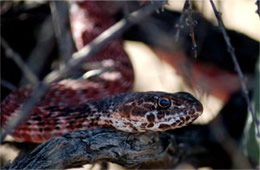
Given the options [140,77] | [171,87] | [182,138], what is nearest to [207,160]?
[182,138]

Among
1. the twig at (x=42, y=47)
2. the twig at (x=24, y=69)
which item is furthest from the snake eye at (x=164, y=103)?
the twig at (x=42, y=47)

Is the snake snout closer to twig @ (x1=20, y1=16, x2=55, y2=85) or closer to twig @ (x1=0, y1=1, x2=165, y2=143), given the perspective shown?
twig @ (x1=0, y1=1, x2=165, y2=143)

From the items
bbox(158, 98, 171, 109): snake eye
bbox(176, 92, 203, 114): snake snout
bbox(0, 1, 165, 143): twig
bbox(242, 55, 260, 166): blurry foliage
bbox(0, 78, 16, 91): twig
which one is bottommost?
bbox(242, 55, 260, 166): blurry foliage

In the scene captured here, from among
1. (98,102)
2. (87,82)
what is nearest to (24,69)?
(87,82)

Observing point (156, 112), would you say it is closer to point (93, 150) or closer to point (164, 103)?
point (164, 103)

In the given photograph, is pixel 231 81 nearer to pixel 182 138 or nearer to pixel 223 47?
pixel 223 47

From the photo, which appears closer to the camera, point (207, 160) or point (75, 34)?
point (207, 160)

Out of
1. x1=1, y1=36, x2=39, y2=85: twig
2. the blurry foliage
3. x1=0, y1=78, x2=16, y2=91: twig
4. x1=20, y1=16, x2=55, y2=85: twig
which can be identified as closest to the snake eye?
x1=1, y1=36, x2=39, y2=85: twig
